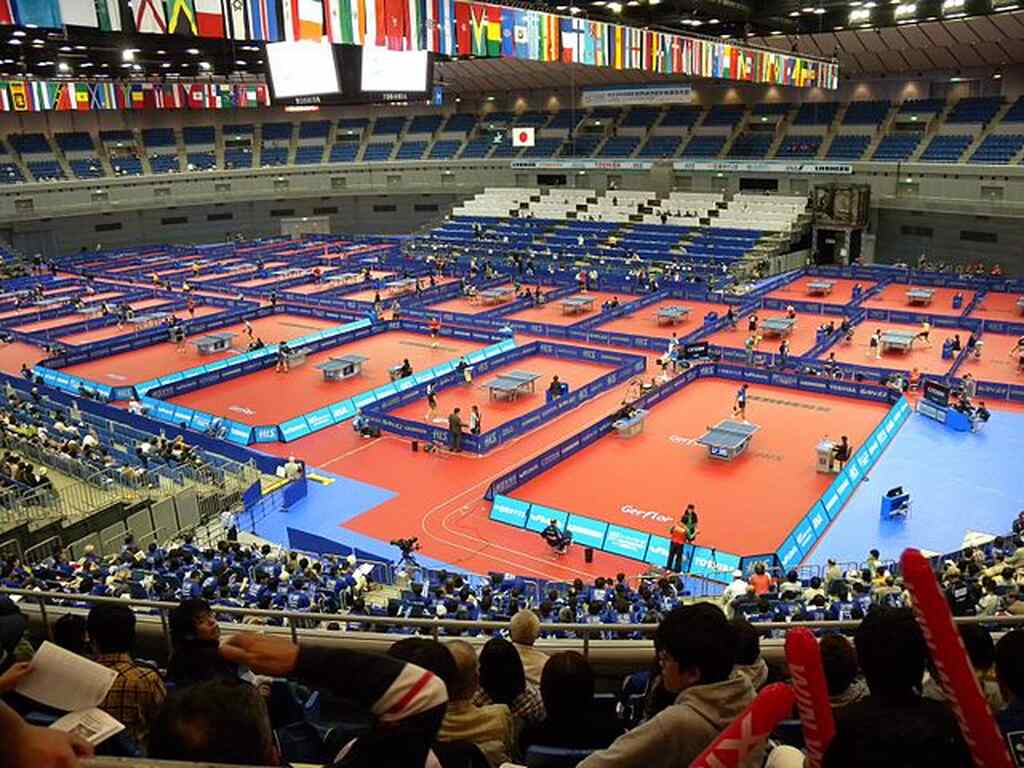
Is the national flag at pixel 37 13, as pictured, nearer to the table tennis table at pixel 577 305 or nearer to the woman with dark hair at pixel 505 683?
the woman with dark hair at pixel 505 683

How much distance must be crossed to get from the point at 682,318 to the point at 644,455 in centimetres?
1796

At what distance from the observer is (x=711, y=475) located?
77.2 ft

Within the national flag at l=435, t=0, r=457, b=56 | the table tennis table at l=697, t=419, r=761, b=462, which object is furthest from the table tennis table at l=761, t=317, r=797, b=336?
the national flag at l=435, t=0, r=457, b=56

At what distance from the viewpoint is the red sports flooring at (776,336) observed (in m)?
36.8

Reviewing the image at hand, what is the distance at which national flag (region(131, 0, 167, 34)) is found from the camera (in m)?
17.0

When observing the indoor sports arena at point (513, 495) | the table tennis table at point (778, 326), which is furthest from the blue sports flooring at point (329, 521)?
the table tennis table at point (778, 326)

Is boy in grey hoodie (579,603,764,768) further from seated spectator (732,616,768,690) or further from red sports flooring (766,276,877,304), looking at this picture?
red sports flooring (766,276,877,304)

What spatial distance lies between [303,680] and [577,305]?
41204 millimetres

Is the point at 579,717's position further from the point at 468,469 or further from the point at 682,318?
the point at 682,318

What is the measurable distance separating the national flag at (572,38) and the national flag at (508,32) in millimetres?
2958

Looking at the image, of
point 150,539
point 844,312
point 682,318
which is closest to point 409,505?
point 150,539

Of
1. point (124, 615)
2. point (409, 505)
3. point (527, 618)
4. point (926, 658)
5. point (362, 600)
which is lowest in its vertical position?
point (409, 505)

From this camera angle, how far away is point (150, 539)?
20344 mm

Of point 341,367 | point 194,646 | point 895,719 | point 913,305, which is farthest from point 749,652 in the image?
point 913,305
